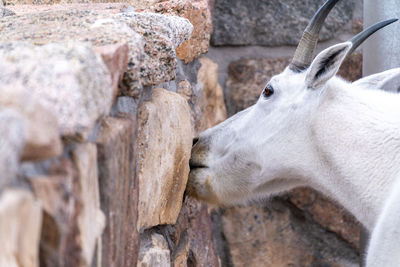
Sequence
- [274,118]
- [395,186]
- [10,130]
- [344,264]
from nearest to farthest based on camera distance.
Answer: [10,130], [395,186], [274,118], [344,264]

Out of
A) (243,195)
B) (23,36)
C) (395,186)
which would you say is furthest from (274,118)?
(23,36)

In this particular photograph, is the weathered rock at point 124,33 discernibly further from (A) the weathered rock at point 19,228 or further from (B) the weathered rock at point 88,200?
(A) the weathered rock at point 19,228

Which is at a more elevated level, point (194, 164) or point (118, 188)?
point (118, 188)

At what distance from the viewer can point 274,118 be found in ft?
4.77

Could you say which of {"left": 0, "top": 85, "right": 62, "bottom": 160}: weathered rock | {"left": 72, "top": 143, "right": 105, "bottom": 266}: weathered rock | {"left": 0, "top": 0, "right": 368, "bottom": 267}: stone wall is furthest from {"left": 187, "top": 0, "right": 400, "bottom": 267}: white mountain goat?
{"left": 0, "top": 85, "right": 62, "bottom": 160}: weathered rock

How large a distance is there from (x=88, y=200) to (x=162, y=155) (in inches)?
17.6

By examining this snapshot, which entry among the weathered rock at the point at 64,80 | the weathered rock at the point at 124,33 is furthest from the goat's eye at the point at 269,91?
the weathered rock at the point at 64,80

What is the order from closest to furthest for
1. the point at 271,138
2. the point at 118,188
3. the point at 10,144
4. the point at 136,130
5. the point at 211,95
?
the point at 10,144, the point at 118,188, the point at 136,130, the point at 271,138, the point at 211,95

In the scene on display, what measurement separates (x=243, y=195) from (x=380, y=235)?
45 centimetres

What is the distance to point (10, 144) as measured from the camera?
51cm

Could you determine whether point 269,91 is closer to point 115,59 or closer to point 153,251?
point 153,251

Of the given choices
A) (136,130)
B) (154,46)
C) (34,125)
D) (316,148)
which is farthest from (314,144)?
(34,125)

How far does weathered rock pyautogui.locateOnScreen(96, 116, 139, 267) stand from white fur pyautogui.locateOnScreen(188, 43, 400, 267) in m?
0.55

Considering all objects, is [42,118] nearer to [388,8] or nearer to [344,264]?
[388,8]
